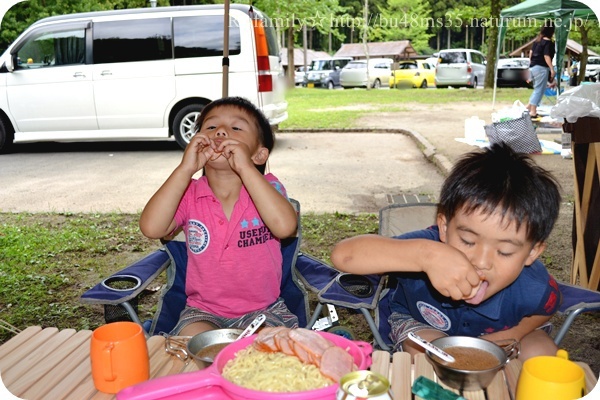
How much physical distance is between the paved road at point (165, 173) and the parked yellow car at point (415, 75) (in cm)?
1521

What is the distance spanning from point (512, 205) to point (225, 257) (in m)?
1.02

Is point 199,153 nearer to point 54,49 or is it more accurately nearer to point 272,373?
point 272,373

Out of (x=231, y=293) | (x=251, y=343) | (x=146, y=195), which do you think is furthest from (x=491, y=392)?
(x=146, y=195)

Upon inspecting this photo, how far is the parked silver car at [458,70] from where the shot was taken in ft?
75.7

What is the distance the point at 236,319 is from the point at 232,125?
0.70 metres

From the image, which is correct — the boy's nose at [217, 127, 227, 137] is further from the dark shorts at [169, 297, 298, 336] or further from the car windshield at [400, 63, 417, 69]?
the car windshield at [400, 63, 417, 69]

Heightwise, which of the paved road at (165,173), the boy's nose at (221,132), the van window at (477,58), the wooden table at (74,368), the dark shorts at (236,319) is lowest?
the paved road at (165,173)

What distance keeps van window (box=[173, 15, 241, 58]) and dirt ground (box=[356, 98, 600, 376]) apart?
3156mm

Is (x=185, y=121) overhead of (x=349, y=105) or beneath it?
overhead

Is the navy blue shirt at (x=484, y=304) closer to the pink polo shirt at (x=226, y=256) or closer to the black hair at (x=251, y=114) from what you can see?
the pink polo shirt at (x=226, y=256)

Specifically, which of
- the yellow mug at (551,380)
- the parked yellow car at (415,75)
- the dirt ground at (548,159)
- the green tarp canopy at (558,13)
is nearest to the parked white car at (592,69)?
the parked yellow car at (415,75)

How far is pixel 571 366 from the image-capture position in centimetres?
112

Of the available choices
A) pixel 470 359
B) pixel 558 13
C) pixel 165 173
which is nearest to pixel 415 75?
pixel 558 13

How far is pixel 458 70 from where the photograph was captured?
23.1 m
